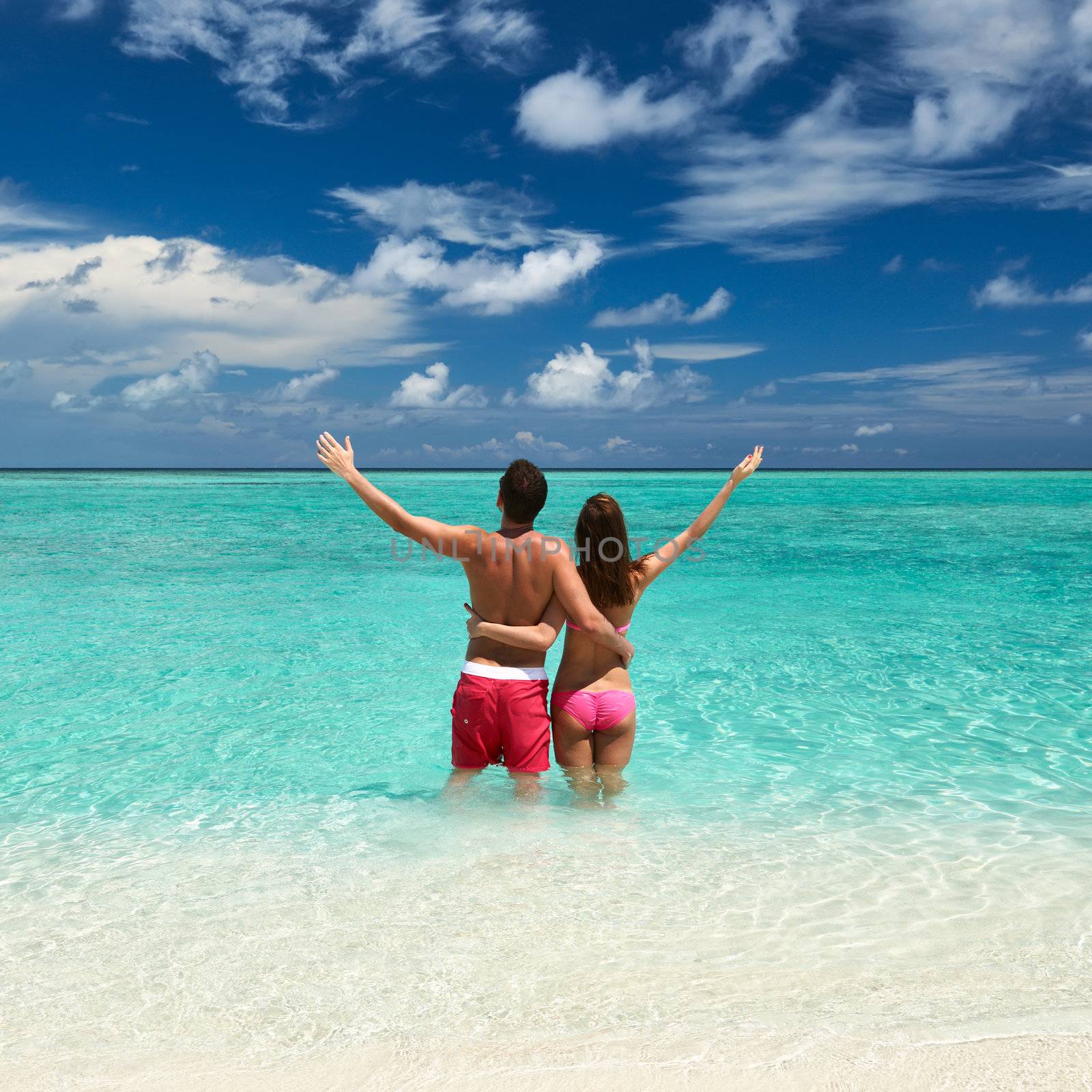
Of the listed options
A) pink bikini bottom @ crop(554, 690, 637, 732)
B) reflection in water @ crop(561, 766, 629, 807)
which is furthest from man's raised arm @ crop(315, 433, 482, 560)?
reflection in water @ crop(561, 766, 629, 807)

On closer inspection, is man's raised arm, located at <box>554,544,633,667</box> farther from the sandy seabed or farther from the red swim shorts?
the sandy seabed

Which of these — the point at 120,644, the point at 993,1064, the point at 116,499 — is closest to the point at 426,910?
the point at 993,1064

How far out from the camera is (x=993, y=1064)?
2746mm

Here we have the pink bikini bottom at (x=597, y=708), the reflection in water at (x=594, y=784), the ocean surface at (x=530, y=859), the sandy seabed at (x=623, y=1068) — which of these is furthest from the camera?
A: the reflection in water at (x=594, y=784)

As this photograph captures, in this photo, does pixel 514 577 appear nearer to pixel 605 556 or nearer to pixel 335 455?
pixel 605 556

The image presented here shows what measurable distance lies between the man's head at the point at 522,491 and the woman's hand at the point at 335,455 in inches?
29.5

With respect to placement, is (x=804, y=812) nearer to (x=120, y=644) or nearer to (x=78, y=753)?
(x=78, y=753)

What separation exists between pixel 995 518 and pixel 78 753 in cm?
3575

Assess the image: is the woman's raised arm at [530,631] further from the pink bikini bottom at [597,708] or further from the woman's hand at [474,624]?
Answer: the pink bikini bottom at [597,708]

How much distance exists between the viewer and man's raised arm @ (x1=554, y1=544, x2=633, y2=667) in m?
4.20

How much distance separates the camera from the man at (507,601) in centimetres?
411

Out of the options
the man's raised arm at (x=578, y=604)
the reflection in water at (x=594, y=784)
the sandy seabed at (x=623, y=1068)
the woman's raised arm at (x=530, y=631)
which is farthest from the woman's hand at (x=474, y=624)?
the sandy seabed at (x=623, y=1068)

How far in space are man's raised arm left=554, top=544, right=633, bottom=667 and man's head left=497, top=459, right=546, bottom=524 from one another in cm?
26

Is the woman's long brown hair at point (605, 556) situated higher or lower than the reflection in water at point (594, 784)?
higher
